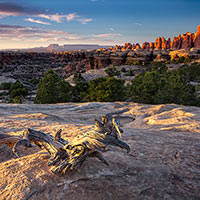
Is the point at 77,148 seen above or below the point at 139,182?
above

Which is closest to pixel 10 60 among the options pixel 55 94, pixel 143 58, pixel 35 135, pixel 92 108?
pixel 143 58

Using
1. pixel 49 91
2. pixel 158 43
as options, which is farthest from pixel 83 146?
pixel 158 43

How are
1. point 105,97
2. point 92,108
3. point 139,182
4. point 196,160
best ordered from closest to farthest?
point 139,182 → point 196,160 → point 92,108 → point 105,97

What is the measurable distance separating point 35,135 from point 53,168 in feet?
3.53

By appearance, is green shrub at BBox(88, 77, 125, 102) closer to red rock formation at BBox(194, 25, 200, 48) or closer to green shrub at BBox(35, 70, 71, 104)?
green shrub at BBox(35, 70, 71, 104)

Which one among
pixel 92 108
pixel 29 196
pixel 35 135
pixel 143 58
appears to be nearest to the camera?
pixel 29 196

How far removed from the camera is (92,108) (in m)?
16.3

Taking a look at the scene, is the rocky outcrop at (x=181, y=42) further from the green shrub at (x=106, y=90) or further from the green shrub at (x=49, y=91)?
the green shrub at (x=49, y=91)

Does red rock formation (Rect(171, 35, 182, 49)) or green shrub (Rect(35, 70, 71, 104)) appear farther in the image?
red rock formation (Rect(171, 35, 182, 49))

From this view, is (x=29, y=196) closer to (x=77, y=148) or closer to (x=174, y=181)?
(x=77, y=148)

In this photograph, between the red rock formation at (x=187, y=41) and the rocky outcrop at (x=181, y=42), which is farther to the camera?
the red rock formation at (x=187, y=41)

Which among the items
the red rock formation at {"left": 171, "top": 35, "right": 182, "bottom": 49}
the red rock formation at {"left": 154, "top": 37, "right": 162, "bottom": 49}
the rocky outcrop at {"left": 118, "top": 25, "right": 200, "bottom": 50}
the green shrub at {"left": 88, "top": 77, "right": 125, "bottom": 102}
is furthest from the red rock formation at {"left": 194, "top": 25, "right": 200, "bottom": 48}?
the green shrub at {"left": 88, "top": 77, "right": 125, "bottom": 102}

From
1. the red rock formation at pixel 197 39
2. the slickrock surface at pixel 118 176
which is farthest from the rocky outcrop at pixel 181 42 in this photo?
the slickrock surface at pixel 118 176

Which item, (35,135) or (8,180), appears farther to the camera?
(35,135)
